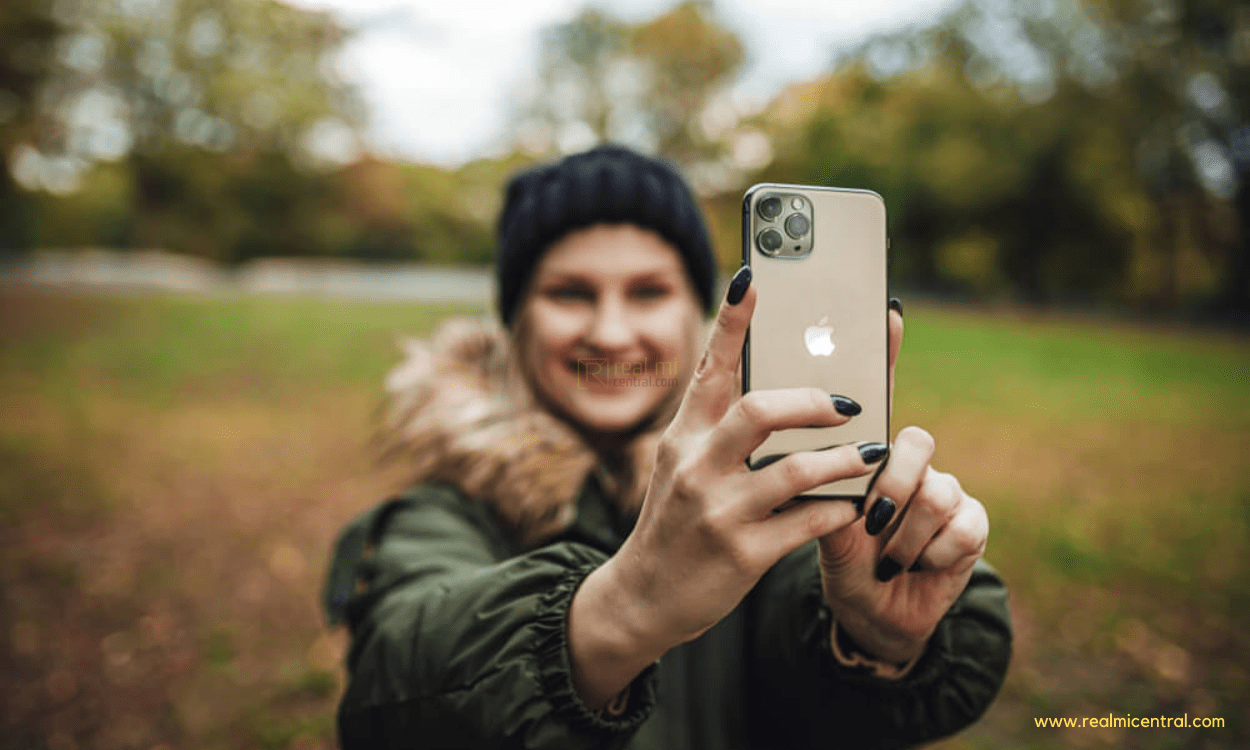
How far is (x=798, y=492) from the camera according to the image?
97 centimetres

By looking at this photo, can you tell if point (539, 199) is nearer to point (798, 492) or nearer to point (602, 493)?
point (602, 493)

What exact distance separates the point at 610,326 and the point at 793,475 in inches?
45.5

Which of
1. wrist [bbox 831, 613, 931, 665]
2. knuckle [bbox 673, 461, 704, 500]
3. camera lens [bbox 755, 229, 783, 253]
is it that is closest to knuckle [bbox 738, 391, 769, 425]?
knuckle [bbox 673, 461, 704, 500]

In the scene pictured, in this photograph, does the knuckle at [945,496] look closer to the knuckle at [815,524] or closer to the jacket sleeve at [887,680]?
the knuckle at [815,524]

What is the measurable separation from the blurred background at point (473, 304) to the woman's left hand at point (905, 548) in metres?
0.13

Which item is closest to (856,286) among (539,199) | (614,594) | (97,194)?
(614,594)

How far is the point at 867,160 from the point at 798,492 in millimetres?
2986

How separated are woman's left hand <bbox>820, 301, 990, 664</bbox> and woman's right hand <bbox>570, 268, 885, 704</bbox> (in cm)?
7

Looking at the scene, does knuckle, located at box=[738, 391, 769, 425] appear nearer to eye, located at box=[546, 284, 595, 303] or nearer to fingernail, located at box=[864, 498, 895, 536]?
fingernail, located at box=[864, 498, 895, 536]

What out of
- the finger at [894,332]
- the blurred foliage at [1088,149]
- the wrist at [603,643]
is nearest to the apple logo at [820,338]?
the finger at [894,332]

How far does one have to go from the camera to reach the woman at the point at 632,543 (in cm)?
104

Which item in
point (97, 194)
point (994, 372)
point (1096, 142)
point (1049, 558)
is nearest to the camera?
point (1049, 558)

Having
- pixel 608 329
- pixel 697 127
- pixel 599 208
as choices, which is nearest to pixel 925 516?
pixel 608 329

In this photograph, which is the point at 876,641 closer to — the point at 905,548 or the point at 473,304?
the point at 905,548
